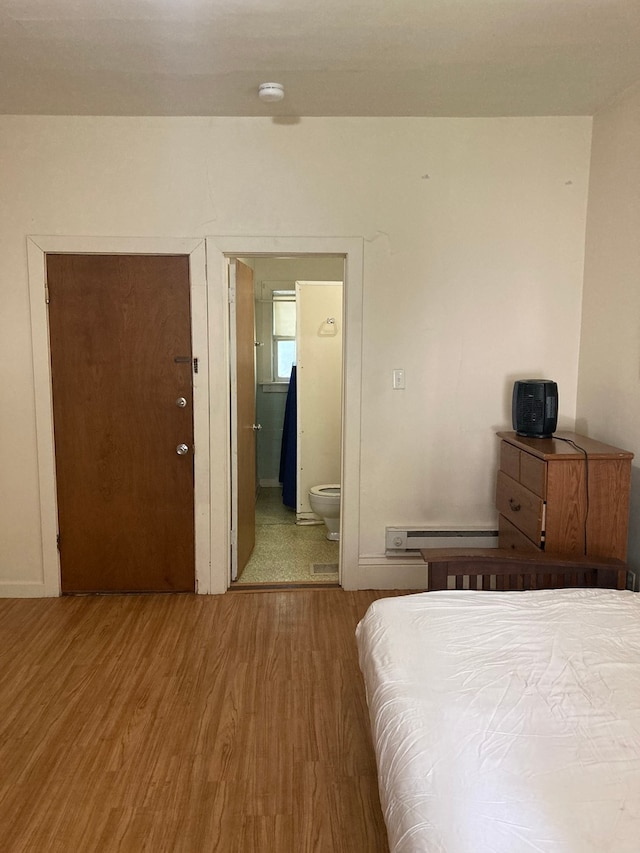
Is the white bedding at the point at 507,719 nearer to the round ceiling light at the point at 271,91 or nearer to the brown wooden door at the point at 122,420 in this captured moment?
the brown wooden door at the point at 122,420

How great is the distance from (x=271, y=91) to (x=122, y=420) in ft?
6.08

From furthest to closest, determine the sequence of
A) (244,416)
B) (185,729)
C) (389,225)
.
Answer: (244,416)
(389,225)
(185,729)

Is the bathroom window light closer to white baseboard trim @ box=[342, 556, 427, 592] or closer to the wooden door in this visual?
the wooden door

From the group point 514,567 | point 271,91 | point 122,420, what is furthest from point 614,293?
point 122,420

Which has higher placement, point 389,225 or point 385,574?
point 389,225

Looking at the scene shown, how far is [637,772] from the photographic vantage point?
4.16 feet

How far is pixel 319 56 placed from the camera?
246 cm

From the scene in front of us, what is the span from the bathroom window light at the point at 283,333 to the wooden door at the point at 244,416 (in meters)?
1.50

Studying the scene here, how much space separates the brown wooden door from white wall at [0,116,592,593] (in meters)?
0.18

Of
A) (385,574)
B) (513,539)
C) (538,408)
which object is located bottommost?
(385,574)

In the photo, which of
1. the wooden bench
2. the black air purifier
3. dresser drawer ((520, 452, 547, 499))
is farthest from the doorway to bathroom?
the wooden bench

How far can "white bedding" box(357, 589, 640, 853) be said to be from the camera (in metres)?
1.13

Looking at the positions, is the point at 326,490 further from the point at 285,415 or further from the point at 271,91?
the point at 271,91

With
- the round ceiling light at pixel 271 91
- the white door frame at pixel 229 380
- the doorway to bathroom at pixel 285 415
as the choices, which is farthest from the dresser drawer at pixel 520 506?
the round ceiling light at pixel 271 91
